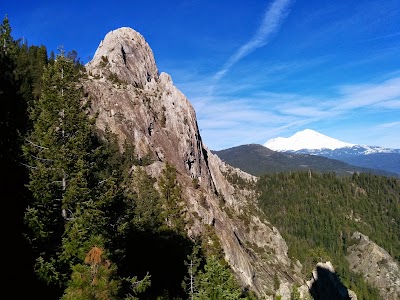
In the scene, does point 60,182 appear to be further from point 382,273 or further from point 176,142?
point 382,273

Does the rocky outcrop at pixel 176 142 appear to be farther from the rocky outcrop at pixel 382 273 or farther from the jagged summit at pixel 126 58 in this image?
the rocky outcrop at pixel 382 273

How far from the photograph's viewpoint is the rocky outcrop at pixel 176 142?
77.1 metres

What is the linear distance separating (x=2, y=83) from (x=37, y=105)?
17.4 meters

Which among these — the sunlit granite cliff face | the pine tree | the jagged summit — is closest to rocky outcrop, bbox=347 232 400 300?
the sunlit granite cliff face

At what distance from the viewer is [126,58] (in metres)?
126

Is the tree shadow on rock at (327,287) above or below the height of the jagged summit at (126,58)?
below

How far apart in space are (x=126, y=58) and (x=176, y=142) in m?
41.7

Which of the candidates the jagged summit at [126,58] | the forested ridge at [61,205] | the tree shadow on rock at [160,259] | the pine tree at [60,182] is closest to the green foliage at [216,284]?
the tree shadow on rock at [160,259]

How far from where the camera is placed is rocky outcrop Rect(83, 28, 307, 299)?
7706 centimetres

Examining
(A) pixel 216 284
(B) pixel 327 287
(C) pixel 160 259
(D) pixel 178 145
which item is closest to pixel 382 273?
(B) pixel 327 287

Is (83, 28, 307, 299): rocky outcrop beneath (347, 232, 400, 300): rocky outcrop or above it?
above

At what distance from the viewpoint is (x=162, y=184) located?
62.9 meters

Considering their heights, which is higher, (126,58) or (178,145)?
(126,58)

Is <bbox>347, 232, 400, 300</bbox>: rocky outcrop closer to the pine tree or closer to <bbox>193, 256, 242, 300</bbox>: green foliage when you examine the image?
<bbox>193, 256, 242, 300</bbox>: green foliage
